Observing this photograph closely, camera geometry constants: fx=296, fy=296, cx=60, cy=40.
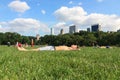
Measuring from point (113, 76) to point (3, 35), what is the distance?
17991cm

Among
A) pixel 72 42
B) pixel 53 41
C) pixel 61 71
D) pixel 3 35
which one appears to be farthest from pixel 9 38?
pixel 61 71

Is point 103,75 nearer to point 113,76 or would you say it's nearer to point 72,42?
point 113,76

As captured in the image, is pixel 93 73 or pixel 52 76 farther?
pixel 93 73

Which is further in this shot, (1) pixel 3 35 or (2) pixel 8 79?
(1) pixel 3 35

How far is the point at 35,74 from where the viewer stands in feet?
18.9

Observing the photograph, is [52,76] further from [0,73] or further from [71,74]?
[0,73]

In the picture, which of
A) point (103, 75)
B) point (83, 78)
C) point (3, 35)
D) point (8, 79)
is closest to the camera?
point (8, 79)

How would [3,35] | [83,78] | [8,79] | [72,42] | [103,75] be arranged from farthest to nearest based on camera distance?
[3,35], [72,42], [103,75], [83,78], [8,79]

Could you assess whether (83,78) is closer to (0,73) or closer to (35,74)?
(35,74)

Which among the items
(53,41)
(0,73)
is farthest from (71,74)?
(53,41)

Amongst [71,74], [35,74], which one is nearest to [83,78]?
[71,74]

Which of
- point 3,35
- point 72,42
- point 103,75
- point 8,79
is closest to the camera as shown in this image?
point 8,79

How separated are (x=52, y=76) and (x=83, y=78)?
1.96ft

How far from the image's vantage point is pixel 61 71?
6238 mm
